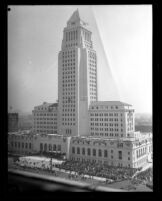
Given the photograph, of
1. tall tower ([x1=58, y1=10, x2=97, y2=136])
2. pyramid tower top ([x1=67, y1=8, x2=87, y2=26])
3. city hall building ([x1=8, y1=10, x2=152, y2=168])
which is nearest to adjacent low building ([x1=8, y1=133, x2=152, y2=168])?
city hall building ([x1=8, y1=10, x2=152, y2=168])

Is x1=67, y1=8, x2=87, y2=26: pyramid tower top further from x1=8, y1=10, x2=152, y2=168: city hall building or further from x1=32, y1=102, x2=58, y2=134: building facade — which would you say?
x1=32, y1=102, x2=58, y2=134: building facade

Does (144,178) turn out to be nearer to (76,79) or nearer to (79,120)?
(79,120)

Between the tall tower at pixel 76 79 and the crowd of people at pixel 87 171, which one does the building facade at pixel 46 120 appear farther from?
the crowd of people at pixel 87 171

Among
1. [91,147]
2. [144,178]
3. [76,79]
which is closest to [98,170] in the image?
[91,147]

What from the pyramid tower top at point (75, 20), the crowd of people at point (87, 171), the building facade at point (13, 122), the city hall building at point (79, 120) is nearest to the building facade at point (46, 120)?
the city hall building at point (79, 120)

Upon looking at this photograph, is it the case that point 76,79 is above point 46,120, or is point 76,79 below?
above

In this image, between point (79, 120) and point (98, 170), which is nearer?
point (98, 170)
